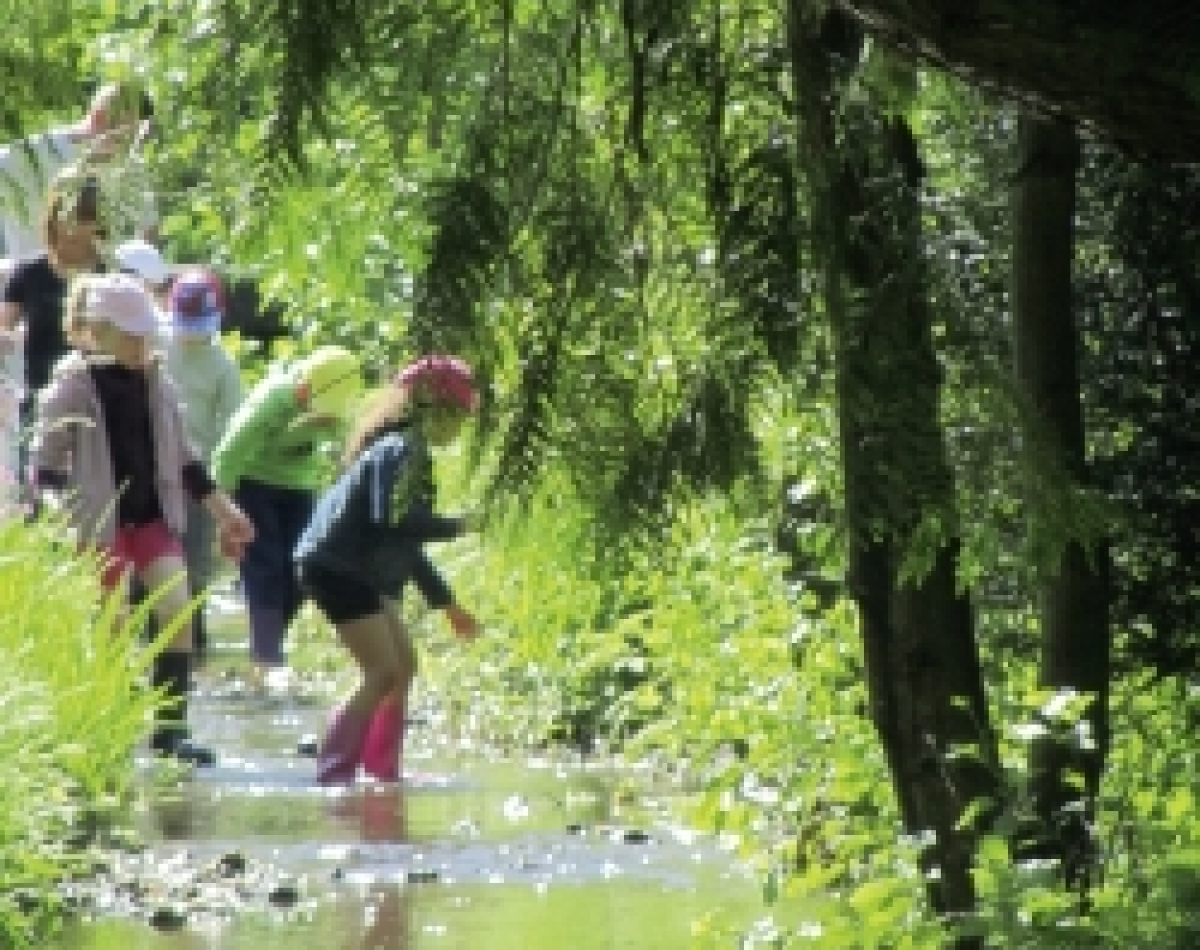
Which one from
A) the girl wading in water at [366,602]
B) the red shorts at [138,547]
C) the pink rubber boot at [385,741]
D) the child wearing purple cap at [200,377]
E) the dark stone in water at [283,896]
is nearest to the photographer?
the dark stone in water at [283,896]

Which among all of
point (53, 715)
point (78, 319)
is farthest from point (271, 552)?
point (53, 715)

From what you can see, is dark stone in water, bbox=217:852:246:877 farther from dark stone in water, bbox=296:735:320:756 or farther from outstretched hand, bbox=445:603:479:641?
dark stone in water, bbox=296:735:320:756

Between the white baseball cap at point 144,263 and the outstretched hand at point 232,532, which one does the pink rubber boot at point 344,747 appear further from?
the white baseball cap at point 144,263

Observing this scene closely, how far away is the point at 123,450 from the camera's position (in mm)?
10062

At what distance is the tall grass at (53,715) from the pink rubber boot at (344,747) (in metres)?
0.97

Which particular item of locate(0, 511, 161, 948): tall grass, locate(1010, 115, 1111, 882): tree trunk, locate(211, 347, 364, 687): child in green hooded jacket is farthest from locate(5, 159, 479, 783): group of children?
locate(1010, 115, 1111, 882): tree trunk

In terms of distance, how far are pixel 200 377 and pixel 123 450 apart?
270 cm

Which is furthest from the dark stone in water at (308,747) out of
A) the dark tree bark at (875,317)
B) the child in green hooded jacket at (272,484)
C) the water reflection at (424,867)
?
the dark tree bark at (875,317)

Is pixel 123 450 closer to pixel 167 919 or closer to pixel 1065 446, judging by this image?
pixel 167 919

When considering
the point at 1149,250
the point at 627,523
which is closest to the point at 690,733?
the point at 1149,250

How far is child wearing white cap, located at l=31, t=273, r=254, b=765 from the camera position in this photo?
985 centimetres

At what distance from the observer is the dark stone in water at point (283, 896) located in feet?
25.5

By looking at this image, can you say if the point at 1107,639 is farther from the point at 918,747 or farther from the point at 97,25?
the point at 97,25

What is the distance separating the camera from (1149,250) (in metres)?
6.50
